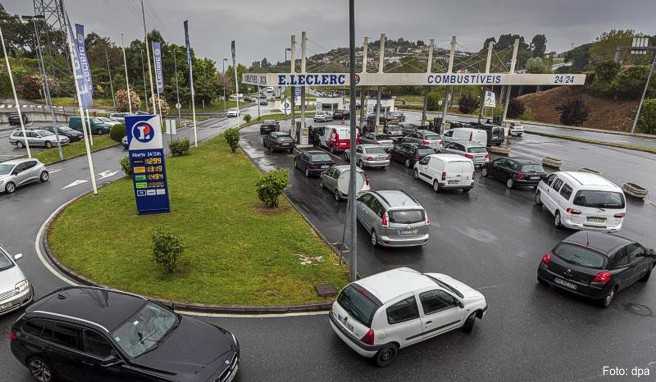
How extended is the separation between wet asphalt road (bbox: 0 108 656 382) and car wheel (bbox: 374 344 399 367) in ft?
0.47

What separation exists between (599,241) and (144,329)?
11.3m

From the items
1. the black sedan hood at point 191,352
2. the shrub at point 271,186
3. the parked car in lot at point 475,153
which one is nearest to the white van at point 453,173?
the parked car in lot at point 475,153

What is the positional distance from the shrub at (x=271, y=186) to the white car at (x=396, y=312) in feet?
27.9

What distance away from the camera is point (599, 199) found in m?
14.0

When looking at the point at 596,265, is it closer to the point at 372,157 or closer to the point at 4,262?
the point at 4,262

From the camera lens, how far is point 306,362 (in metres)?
7.64

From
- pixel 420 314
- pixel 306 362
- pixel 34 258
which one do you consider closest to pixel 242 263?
pixel 306 362

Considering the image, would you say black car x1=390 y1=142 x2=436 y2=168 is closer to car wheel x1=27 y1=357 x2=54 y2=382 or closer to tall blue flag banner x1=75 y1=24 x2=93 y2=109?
tall blue flag banner x1=75 y1=24 x2=93 y2=109

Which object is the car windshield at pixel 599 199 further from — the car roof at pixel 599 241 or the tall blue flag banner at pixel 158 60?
the tall blue flag banner at pixel 158 60

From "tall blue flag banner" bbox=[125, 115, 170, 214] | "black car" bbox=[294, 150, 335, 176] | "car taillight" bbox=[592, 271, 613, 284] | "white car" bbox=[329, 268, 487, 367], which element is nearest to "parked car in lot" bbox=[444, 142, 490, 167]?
"black car" bbox=[294, 150, 335, 176]

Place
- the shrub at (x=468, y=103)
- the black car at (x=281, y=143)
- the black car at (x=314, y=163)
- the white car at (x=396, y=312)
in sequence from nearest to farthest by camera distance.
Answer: the white car at (x=396, y=312) → the black car at (x=314, y=163) → the black car at (x=281, y=143) → the shrub at (x=468, y=103)

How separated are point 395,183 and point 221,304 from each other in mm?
14366

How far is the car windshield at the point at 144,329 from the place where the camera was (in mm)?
6508

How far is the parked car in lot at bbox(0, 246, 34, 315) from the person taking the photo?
29.0 ft
